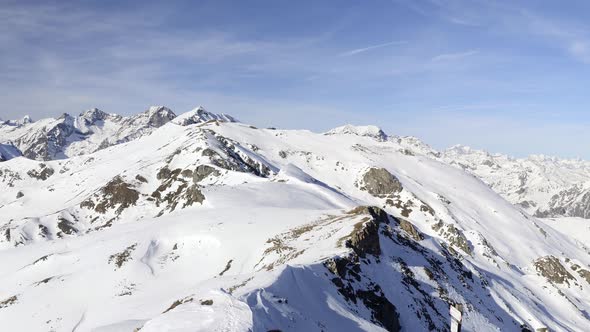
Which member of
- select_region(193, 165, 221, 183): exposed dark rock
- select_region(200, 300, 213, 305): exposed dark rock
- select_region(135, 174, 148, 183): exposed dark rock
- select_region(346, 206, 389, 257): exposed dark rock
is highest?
select_region(200, 300, 213, 305): exposed dark rock

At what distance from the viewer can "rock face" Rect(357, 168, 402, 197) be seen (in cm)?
17500

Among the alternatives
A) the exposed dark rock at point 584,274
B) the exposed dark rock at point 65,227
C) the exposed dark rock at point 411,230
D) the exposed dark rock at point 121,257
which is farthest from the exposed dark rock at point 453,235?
the exposed dark rock at point 65,227

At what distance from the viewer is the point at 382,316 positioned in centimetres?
3500

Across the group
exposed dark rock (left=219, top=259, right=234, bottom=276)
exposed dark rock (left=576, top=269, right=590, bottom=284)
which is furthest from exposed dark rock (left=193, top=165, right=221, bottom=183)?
exposed dark rock (left=576, top=269, right=590, bottom=284)

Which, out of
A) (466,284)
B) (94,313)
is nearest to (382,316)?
(466,284)

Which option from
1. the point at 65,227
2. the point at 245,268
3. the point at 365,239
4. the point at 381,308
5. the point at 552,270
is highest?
the point at 365,239

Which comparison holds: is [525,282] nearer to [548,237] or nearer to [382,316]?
[548,237]

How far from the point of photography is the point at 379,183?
179000 mm

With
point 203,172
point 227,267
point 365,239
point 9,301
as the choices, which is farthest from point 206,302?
point 203,172

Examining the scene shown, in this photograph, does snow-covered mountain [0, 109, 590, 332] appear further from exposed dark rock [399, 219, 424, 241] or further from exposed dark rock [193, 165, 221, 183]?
exposed dark rock [193, 165, 221, 183]

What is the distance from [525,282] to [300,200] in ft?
226

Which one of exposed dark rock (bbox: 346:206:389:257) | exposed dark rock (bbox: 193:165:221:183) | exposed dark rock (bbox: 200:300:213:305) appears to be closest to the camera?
exposed dark rock (bbox: 200:300:213:305)

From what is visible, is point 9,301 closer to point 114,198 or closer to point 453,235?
point 114,198

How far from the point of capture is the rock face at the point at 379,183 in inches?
6890
